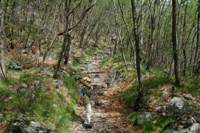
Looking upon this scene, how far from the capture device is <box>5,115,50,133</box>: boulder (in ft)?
37.8

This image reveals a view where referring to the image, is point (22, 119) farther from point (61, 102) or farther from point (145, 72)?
point (145, 72)

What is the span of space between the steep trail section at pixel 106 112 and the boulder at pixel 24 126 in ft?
5.85

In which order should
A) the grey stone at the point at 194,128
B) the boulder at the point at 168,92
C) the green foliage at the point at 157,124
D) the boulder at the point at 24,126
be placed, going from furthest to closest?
the boulder at the point at 168,92, the green foliage at the point at 157,124, the grey stone at the point at 194,128, the boulder at the point at 24,126

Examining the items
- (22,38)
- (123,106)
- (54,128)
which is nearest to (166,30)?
(22,38)

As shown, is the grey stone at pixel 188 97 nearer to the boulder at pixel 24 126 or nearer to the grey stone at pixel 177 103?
the grey stone at pixel 177 103

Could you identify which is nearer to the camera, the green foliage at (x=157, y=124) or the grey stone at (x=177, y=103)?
the green foliage at (x=157, y=124)

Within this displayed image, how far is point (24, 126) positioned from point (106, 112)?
5.84 m

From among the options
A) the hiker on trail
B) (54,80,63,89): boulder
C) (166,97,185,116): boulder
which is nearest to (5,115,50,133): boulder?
(54,80,63,89): boulder

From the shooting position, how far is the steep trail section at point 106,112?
14047 mm

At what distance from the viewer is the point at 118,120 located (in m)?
15.4

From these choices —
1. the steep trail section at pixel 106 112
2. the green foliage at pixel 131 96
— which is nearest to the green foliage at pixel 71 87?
the steep trail section at pixel 106 112

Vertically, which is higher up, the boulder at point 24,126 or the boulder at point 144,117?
the boulder at point 24,126

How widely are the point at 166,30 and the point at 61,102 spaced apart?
1082 inches

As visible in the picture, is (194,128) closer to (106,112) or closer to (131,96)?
(106,112)
